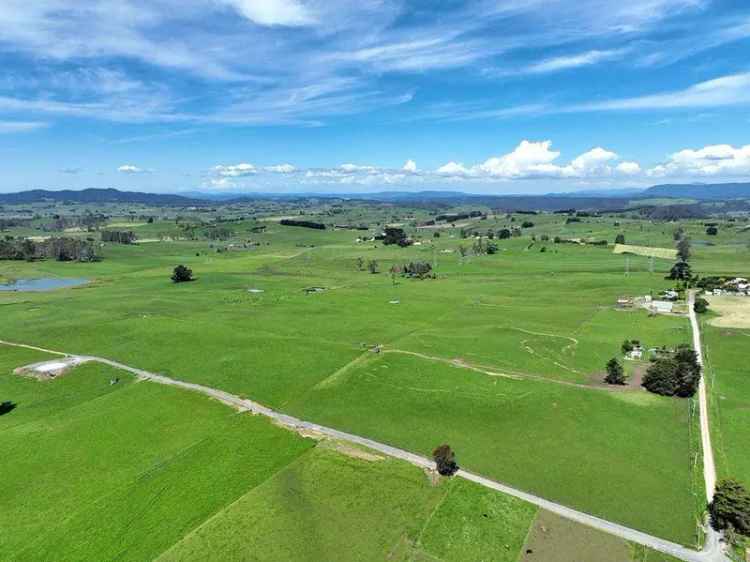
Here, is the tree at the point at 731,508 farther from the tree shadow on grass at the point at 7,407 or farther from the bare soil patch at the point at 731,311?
the tree shadow on grass at the point at 7,407

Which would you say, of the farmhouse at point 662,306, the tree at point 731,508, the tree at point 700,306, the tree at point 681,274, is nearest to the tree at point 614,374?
the tree at point 731,508

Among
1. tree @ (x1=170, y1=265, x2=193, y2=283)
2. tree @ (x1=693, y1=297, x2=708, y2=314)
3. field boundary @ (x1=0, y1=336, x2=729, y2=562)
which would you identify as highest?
tree @ (x1=170, y1=265, x2=193, y2=283)

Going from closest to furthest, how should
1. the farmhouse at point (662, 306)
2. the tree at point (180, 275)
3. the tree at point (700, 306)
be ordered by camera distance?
1. the tree at point (700, 306)
2. the farmhouse at point (662, 306)
3. the tree at point (180, 275)

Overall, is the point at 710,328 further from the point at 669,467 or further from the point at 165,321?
the point at 165,321

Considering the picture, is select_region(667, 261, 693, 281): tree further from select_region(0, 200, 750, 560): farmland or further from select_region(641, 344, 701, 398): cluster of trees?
select_region(641, 344, 701, 398): cluster of trees

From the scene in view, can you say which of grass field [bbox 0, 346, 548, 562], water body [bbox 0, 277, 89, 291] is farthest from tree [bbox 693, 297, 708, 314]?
water body [bbox 0, 277, 89, 291]
